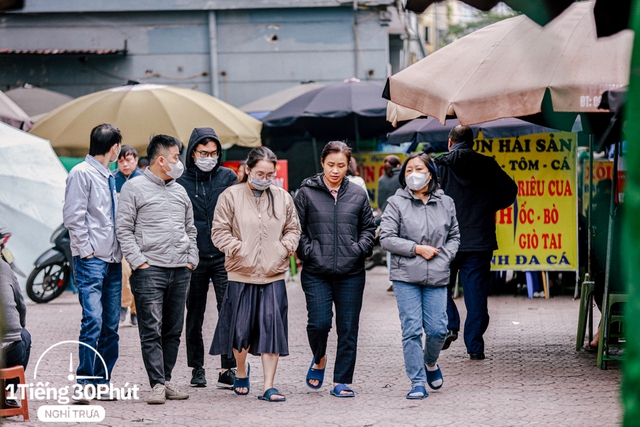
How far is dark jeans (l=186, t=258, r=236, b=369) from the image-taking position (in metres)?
7.17

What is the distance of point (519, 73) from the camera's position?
6.96m

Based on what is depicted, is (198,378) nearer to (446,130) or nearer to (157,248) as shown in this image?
(157,248)

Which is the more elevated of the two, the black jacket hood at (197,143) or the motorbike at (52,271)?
the black jacket hood at (197,143)

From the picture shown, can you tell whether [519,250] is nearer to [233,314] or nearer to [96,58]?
[233,314]

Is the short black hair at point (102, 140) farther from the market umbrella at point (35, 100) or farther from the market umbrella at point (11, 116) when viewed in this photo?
the market umbrella at point (35, 100)

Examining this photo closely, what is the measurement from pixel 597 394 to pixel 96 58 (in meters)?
17.8

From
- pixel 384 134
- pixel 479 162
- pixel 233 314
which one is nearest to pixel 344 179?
pixel 233 314

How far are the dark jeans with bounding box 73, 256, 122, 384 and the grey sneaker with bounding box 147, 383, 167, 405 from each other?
0.39 metres

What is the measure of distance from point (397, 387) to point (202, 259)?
5.87 ft

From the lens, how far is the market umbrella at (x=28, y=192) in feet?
42.8

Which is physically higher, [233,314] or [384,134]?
[384,134]

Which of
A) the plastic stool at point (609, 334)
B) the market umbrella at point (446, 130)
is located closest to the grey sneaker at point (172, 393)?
the plastic stool at point (609, 334)

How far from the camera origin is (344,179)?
700 centimetres

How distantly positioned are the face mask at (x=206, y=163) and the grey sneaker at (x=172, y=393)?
5.35 feet
